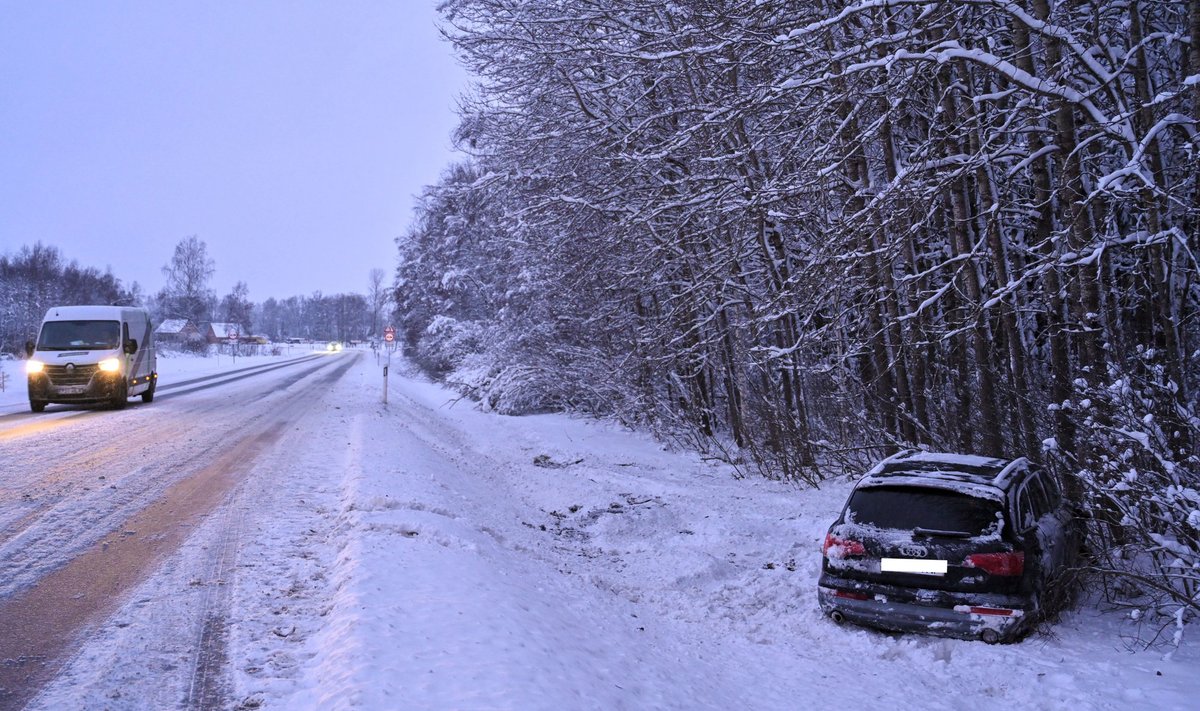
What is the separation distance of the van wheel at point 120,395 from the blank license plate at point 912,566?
1911 cm

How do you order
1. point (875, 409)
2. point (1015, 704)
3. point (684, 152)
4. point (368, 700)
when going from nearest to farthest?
point (368, 700), point (1015, 704), point (875, 409), point (684, 152)

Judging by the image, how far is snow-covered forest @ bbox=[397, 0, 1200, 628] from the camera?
704 cm

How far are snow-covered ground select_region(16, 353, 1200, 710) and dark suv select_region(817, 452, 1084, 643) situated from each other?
21 centimetres

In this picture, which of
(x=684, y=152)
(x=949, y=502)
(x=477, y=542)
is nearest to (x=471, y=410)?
(x=684, y=152)

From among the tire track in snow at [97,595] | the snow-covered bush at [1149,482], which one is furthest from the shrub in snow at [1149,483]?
the tire track in snow at [97,595]

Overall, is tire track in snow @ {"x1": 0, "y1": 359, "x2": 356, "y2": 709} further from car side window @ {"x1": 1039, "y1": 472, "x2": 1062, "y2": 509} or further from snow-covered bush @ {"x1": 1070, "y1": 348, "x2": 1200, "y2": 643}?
car side window @ {"x1": 1039, "y1": 472, "x2": 1062, "y2": 509}

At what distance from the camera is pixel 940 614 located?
5629 mm

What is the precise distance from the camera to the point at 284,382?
3228 cm

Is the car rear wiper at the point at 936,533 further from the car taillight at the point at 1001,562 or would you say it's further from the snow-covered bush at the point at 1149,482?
the snow-covered bush at the point at 1149,482

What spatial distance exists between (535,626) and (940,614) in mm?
3116

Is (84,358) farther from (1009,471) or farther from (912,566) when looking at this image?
(1009,471)

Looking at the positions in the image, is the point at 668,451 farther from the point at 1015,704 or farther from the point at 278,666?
the point at 278,666

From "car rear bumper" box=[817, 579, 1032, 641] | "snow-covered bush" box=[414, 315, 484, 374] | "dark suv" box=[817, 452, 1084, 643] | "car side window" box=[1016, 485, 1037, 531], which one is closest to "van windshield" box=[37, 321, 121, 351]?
"snow-covered bush" box=[414, 315, 484, 374]

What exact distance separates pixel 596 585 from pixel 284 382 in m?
28.7
